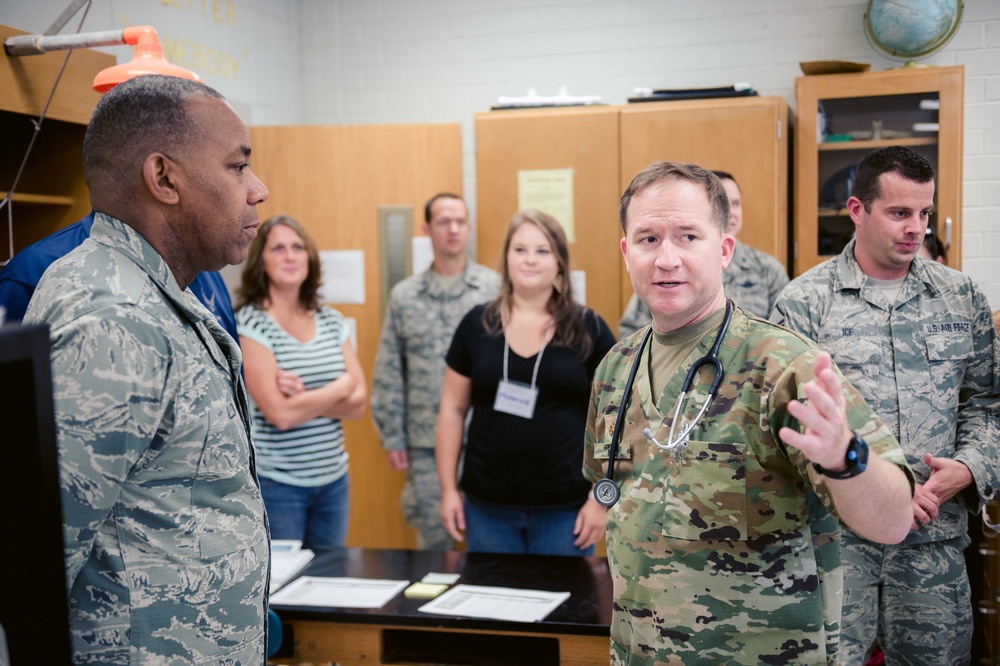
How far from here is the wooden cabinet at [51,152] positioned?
2.48 metres

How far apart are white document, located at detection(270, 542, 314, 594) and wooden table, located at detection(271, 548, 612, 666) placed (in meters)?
0.13

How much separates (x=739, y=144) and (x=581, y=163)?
26.6 inches

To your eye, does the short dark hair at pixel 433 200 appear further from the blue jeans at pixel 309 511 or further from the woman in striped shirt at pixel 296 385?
the blue jeans at pixel 309 511

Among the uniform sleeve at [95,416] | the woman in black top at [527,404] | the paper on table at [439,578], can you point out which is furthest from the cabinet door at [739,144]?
the uniform sleeve at [95,416]

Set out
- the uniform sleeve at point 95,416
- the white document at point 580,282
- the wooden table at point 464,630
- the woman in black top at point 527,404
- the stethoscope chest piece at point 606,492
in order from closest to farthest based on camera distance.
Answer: the uniform sleeve at point 95,416, the stethoscope chest piece at point 606,492, the wooden table at point 464,630, the woman in black top at point 527,404, the white document at point 580,282

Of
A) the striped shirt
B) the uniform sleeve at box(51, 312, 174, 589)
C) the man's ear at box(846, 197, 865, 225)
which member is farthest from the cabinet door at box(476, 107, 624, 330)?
the uniform sleeve at box(51, 312, 174, 589)

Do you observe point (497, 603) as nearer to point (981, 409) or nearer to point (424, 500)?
point (981, 409)

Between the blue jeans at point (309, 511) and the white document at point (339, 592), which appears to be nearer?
Result: the white document at point (339, 592)

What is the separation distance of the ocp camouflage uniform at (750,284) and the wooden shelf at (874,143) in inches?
27.0

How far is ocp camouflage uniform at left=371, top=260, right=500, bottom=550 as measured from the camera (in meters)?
3.74

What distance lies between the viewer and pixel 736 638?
53.1 inches

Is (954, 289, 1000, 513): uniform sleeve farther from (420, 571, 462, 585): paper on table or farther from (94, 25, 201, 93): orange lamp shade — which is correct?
(94, 25, 201, 93): orange lamp shade

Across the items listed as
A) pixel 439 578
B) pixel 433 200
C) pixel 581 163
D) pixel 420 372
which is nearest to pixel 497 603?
pixel 439 578

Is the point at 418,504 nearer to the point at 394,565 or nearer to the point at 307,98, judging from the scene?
the point at 394,565
